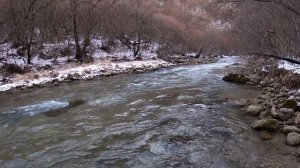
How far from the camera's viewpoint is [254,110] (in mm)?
11070

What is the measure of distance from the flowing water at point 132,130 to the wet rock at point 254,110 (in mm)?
475

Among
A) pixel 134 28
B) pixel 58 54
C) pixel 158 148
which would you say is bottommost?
pixel 158 148

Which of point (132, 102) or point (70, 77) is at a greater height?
point (70, 77)

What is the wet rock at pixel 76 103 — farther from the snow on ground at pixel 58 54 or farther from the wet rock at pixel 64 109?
the snow on ground at pixel 58 54

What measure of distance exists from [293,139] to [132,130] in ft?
13.1

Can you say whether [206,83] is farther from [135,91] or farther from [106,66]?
[106,66]

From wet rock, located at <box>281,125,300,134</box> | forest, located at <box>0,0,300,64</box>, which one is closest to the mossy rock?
wet rock, located at <box>281,125,300,134</box>

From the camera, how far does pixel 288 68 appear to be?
16719 mm

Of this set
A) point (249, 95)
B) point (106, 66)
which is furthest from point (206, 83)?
point (106, 66)

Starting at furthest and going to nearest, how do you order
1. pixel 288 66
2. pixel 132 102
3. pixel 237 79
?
pixel 237 79
pixel 288 66
pixel 132 102

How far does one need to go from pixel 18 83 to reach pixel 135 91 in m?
6.29

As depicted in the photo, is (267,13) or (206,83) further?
(267,13)

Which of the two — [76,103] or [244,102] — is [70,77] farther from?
[244,102]

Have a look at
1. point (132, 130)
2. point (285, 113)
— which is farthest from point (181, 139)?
point (285, 113)
